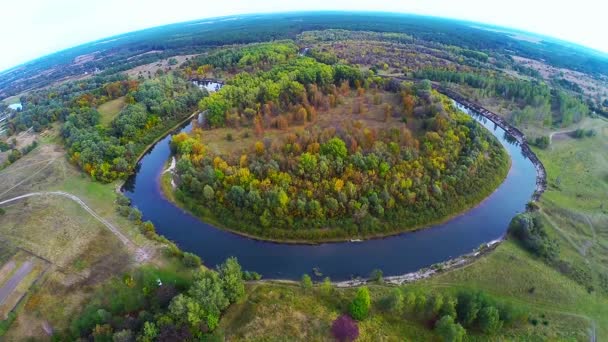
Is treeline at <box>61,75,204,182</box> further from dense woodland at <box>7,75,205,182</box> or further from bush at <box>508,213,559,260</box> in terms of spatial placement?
bush at <box>508,213,559,260</box>

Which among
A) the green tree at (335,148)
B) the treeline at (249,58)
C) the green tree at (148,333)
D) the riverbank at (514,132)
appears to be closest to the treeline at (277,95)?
the green tree at (335,148)

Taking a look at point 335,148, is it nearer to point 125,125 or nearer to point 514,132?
point 125,125

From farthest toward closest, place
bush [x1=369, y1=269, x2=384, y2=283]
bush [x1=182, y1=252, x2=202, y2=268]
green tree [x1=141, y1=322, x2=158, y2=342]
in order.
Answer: bush [x1=182, y1=252, x2=202, y2=268]
bush [x1=369, y1=269, x2=384, y2=283]
green tree [x1=141, y1=322, x2=158, y2=342]

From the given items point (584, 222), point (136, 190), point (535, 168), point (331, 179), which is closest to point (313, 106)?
point (331, 179)

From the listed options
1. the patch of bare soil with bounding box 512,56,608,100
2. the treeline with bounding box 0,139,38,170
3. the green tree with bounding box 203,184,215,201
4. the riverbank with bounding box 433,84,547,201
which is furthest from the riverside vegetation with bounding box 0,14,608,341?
the patch of bare soil with bounding box 512,56,608,100

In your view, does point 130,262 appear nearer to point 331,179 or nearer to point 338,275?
point 338,275

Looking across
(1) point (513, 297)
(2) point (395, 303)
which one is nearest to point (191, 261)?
(2) point (395, 303)
